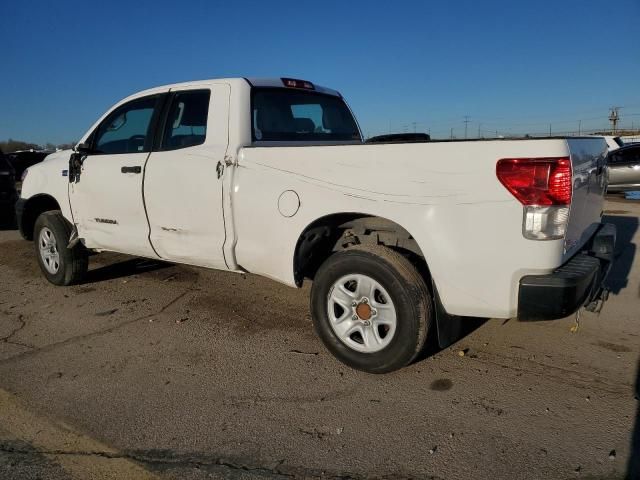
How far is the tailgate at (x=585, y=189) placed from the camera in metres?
3.01

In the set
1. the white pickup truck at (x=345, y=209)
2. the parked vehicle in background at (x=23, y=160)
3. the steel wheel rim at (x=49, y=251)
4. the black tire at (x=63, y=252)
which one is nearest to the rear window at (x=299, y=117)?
Answer: the white pickup truck at (x=345, y=209)

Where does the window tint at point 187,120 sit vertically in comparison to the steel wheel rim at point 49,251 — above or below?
above

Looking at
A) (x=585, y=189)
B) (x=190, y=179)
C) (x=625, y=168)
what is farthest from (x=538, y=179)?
(x=625, y=168)

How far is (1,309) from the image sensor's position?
5250 millimetres

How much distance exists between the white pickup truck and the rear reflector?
0.02 metres

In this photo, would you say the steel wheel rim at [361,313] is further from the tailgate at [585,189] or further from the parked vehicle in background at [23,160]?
the parked vehicle in background at [23,160]

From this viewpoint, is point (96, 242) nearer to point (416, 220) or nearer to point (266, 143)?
point (266, 143)

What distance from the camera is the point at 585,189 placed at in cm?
333

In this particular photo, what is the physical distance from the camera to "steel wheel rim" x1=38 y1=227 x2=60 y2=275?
228 inches

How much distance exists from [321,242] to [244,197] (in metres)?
0.67

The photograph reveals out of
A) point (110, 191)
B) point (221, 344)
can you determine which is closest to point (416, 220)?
point (221, 344)

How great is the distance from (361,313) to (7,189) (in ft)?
28.7

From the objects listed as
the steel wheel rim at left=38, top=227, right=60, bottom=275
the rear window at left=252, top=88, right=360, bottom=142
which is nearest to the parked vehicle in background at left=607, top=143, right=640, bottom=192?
the rear window at left=252, top=88, right=360, bottom=142

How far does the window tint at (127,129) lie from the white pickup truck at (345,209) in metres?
0.02
